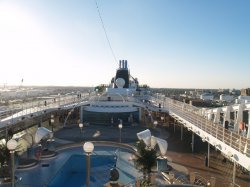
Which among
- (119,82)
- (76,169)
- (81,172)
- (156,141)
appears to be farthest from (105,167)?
(119,82)

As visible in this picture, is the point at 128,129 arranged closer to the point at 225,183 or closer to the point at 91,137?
the point at 91,137

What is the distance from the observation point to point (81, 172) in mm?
17219

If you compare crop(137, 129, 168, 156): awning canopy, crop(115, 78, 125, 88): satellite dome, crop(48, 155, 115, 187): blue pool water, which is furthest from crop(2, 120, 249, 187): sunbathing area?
crop(115, 78, 125, 88): satellite dome

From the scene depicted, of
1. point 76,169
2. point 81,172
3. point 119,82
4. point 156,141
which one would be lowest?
point 81,172

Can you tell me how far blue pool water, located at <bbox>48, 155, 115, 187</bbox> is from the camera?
1485 centimetres

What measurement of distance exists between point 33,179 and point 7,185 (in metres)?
1.33

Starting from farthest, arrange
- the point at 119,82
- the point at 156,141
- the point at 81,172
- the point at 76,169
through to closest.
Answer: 1. the point at 119,82
2. the point at 76,169
3. the point at 81,172
4. the point at 156,141

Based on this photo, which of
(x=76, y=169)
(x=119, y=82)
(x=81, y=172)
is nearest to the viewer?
(x=81, y=172)

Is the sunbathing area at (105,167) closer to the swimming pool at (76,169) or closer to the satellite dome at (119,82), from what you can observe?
the swimming pool at (76,169)

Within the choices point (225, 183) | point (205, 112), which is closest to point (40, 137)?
point (225, 183)

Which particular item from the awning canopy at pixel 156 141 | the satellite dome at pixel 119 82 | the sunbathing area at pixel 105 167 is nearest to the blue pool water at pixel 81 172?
the sunbathing area at pixel 105 167

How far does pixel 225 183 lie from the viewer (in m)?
13.6

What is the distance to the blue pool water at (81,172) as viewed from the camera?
1485 cm

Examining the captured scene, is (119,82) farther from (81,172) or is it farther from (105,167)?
(81,172)
